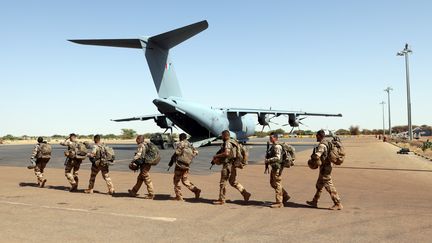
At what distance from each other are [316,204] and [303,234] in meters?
2.45

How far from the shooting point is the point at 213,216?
7.37 m

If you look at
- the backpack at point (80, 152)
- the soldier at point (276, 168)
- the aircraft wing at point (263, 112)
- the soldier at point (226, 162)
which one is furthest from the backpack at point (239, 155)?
the aircraft wing at point (263, 112)

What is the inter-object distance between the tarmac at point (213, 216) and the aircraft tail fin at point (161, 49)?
12.7 meters

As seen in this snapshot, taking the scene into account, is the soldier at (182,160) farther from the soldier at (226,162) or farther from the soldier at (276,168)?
the soldier at (276,168)

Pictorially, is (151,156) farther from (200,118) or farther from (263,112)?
(263,112)

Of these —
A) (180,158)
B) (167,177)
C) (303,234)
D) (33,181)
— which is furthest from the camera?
(167,177)

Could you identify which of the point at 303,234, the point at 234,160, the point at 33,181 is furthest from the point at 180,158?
the point at 33,181

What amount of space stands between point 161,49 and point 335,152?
744 inches

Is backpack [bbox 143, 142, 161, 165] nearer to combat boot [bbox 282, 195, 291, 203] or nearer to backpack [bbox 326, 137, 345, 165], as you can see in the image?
combat boot [bbox 282, 195, 291, 203]

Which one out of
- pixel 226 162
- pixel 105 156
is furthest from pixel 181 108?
pixel 226 162

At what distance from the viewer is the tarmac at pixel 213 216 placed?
5.87 meters

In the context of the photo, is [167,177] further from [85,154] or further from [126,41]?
[126,41]

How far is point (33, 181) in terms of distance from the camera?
42.0 ft

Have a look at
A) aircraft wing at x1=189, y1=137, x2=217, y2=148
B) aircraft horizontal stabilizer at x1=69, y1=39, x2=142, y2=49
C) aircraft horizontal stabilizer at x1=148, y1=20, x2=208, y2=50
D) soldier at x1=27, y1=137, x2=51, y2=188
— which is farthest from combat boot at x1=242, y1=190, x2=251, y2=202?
aircraft wing at x1=189, y1=137, x2=217, y2=148
